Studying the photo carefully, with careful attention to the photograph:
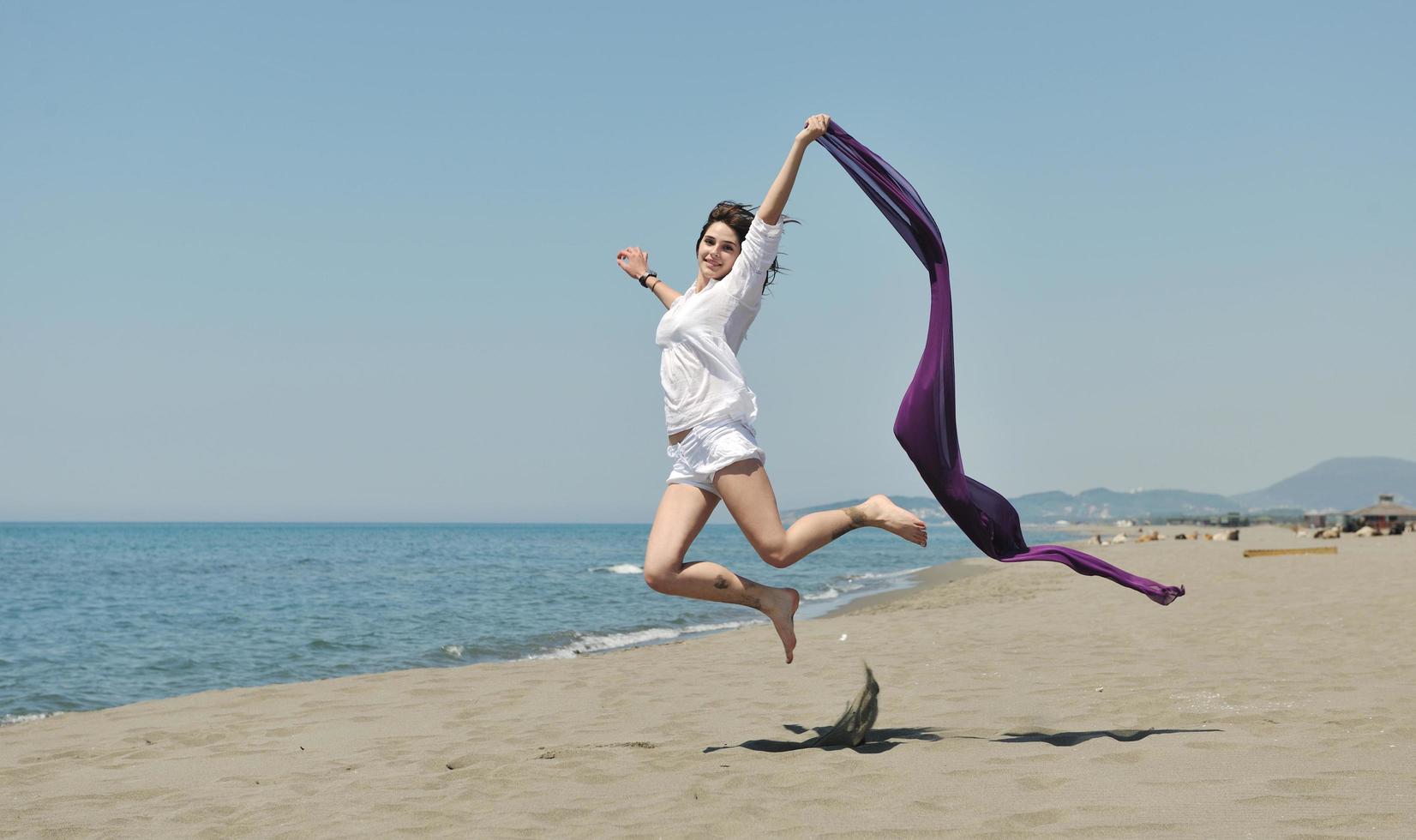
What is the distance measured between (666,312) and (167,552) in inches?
2340

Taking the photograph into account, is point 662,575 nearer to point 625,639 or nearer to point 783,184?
point 783,184

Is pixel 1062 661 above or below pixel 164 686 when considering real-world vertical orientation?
above

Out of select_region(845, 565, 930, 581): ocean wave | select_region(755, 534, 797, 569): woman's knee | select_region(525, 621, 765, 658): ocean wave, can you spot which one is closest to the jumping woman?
select_region(755, 534, 797, 569): woman's knee

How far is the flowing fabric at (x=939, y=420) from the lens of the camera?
4891mm

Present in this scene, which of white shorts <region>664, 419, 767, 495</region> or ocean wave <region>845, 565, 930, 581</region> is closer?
white shorts <region>664, 419, 767, 495</region>

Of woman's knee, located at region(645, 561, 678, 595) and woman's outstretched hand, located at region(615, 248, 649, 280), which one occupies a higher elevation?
woman's outstretched hand, located at region(615, 248, 649, 280)

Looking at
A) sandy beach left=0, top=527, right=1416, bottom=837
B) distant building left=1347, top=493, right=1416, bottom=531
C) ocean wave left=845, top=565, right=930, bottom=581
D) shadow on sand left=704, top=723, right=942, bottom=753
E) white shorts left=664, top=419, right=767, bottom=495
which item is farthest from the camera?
distant building left=1347, top=493, right=1416, bottom=531

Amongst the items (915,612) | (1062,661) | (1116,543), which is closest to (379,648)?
(915,612)

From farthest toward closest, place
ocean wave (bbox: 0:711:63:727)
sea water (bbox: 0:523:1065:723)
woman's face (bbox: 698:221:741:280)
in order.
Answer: sea water (bbox: 0:523:1065:723)
ocean wave (bbox: 0:711:63:727)
woman's face (bbox: 698:221:741:280)

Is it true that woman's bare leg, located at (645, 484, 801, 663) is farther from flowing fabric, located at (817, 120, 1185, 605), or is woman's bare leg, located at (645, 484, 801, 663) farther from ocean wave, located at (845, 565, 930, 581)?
ocean wave, located at (845, 565, 930, 581)

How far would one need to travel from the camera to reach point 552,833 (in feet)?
12.6

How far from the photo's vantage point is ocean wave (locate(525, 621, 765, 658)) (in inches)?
516

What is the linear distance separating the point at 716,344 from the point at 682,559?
956 millimetres

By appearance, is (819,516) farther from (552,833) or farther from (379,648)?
(379,648)
